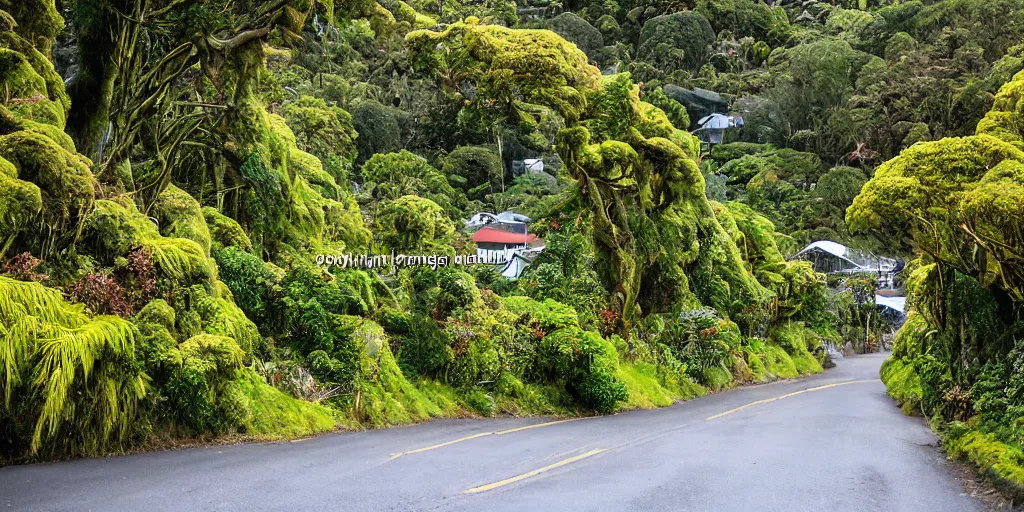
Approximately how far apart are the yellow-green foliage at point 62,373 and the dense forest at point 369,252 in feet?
0.09

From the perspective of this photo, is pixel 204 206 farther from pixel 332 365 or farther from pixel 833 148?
pixel 833 148

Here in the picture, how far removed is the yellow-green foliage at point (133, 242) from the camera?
41.1 ft

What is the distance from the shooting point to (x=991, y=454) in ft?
37.4

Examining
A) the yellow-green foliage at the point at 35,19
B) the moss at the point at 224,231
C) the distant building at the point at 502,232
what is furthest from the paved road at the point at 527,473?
the distant building at the point at 502,232

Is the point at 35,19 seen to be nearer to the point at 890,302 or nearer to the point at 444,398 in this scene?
the point at 444,398

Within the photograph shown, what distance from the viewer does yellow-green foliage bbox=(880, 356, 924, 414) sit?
2088 centimetres

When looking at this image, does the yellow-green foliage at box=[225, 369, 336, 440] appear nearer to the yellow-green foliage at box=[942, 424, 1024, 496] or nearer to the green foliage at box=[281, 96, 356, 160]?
the yellow-green foliage at box=[942, 424, 1024, 496]

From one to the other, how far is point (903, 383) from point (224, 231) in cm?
1729

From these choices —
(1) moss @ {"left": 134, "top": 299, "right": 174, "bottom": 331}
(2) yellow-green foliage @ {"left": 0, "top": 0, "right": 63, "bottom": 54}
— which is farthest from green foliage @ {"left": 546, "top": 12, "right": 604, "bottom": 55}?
(1) moss @ {"left": 134, "top": 299, "right": 174, "bottom": 331}

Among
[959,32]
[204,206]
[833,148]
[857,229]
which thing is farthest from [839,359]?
[204,206]

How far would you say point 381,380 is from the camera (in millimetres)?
16406

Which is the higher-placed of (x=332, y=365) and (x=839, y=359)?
(x=332, y=365)

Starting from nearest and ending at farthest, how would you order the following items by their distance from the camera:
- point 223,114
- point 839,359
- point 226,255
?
point 226,255, point 223,114, point 839,359

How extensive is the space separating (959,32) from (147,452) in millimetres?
59847
